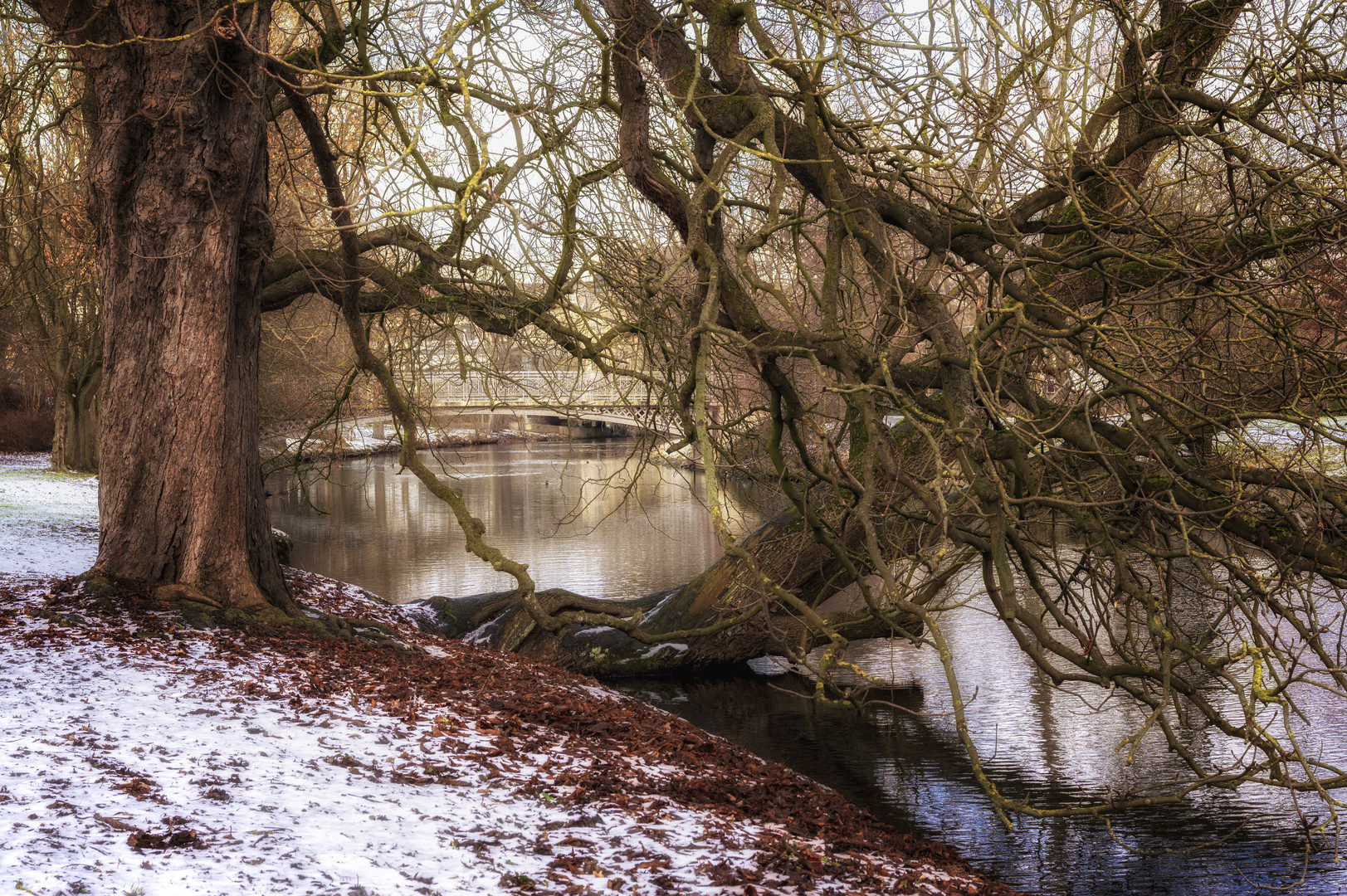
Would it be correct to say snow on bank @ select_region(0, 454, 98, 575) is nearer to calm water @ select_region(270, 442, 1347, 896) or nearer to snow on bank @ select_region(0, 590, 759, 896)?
calm water @ select_region(270, 442, 1347, 896)

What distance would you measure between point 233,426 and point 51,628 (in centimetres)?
184

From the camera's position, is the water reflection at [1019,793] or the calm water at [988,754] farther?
the calm water at [988,754]

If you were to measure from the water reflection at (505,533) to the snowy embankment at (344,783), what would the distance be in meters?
2.53

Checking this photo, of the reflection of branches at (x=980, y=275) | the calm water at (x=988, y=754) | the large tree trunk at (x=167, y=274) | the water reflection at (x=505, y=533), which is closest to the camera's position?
the reflection of branches at (x=980, y=275)

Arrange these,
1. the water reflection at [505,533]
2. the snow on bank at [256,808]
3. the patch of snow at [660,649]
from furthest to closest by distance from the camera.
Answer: the water reflection at [505,533] → the patch of snow at [660,649] → the snow on bank at [256,808]

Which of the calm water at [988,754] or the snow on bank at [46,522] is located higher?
the snow on bank at [46,522]

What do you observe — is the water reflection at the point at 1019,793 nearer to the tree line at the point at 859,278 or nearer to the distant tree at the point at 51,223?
the tree line at the point at 859,278

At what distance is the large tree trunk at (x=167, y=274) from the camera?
692 centimetres

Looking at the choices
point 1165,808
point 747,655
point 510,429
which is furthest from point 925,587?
point 510,429

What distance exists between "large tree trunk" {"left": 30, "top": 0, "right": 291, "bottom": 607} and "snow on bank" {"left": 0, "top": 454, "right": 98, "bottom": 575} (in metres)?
2.32

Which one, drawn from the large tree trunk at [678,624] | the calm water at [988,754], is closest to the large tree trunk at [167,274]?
the calm water at [988,754]

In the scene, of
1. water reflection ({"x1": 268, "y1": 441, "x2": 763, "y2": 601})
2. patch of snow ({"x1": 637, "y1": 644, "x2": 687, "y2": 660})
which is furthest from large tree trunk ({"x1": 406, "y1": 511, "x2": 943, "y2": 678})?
water reflection ({"x1": 268, "y1": 441, "x2": 763, "y2": 601})

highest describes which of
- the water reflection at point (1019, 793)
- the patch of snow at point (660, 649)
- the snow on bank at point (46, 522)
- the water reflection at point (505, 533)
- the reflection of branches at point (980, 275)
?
the reflection of branches at point (980, 275)

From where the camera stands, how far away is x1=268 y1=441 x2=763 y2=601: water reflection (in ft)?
48.1
